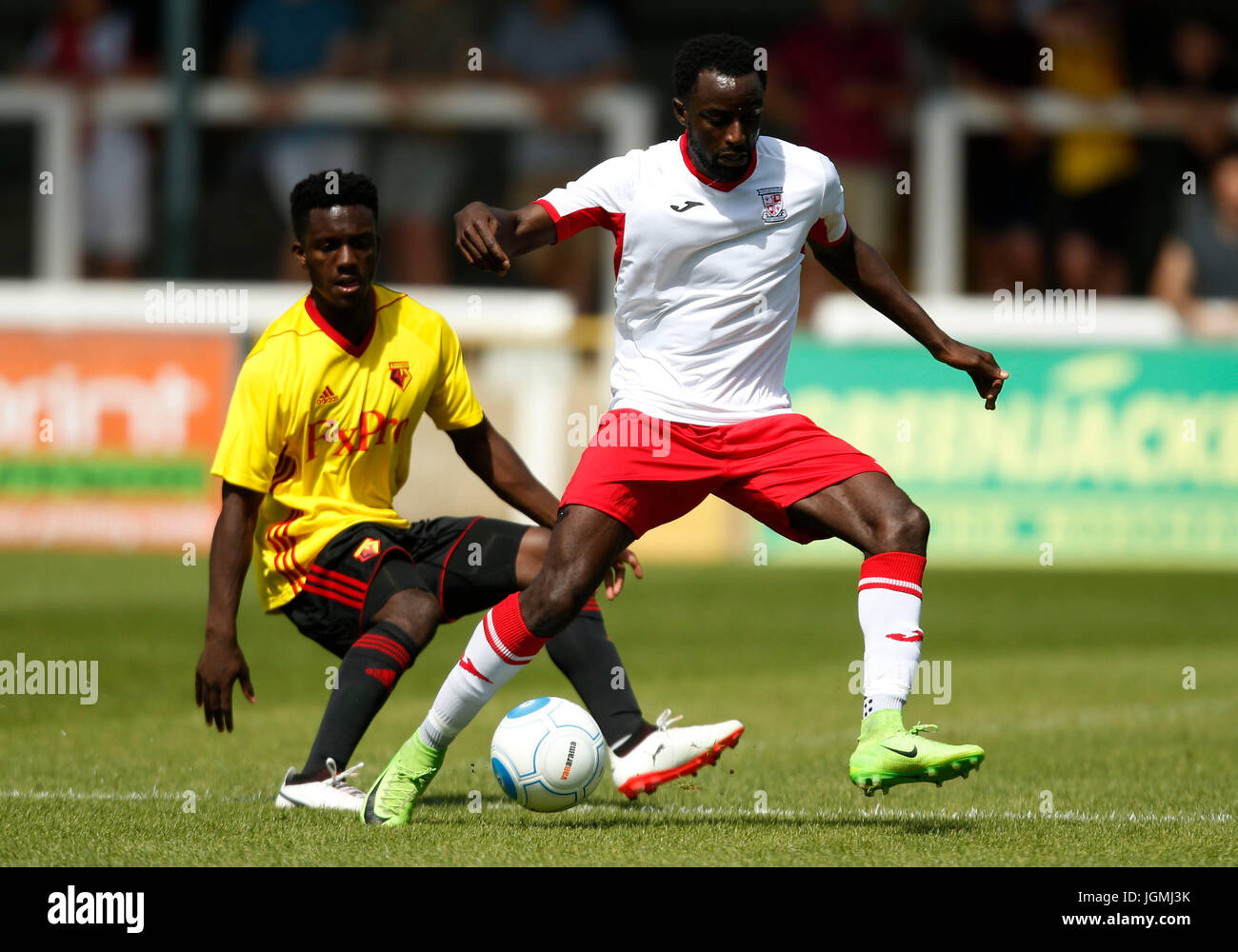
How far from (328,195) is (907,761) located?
245 centimetres

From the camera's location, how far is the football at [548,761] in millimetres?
5578

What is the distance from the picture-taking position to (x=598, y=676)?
5898 mm

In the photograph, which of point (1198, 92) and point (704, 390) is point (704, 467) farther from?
point (1198, 92)

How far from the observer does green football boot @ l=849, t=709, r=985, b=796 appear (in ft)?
16.1

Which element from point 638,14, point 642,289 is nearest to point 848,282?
point 642,289

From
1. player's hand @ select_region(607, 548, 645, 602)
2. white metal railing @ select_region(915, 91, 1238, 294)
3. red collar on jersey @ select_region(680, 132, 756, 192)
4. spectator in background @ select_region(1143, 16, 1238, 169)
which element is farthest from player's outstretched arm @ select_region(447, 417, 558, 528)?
spectator in background @ select_region(1143, 16, 1238, 169)

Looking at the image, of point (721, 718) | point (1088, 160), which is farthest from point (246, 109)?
point (721, 718)

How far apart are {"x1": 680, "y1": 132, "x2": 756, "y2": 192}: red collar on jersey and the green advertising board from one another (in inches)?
299

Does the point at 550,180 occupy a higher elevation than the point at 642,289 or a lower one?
higher

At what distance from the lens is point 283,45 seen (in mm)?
15328

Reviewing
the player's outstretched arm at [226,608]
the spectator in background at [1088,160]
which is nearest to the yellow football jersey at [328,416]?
the player's outstretched arm at [226,608]

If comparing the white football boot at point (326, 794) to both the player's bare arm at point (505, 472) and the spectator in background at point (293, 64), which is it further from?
the spectator in background at point (293, 64)
